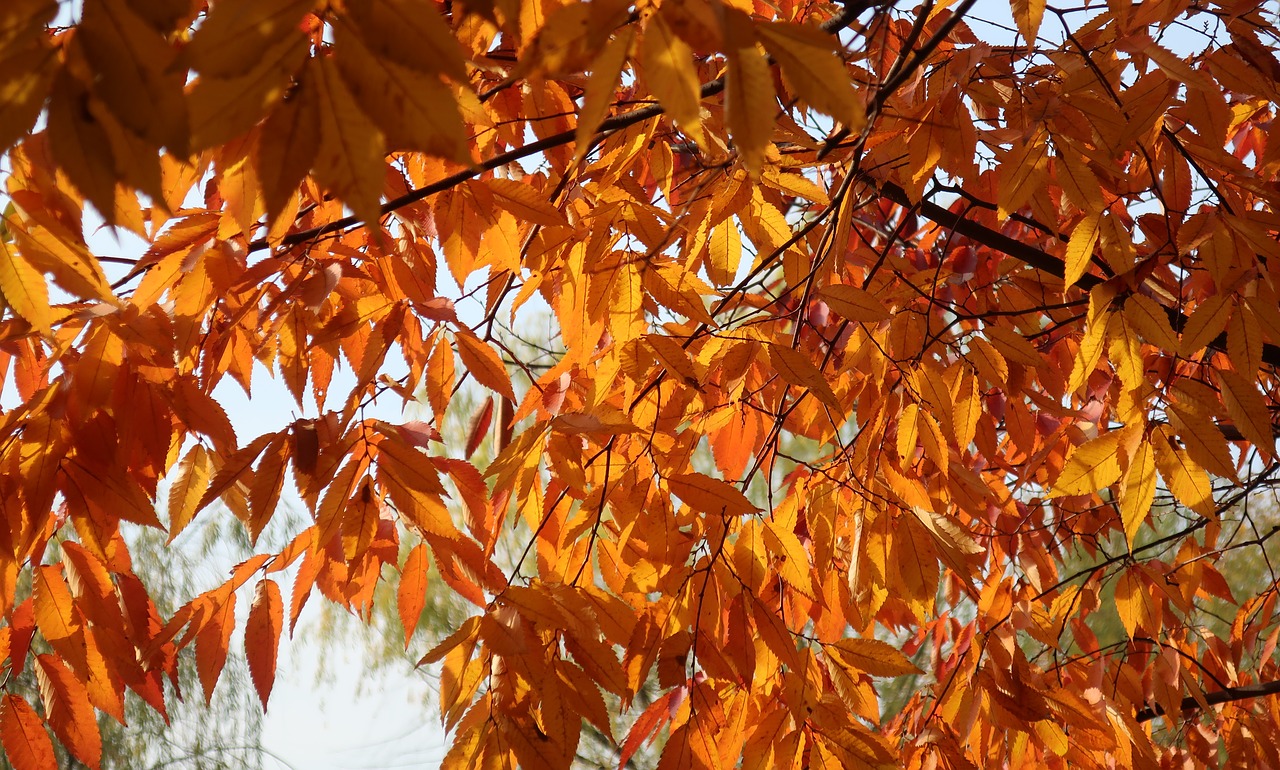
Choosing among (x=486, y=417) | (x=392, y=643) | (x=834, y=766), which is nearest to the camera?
(x=834, y=766)

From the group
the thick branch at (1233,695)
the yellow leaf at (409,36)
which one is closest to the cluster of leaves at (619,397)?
the yellow leaf at (409,36)

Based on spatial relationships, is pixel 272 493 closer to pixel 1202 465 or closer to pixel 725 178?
pixel 725 178

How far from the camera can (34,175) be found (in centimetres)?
69

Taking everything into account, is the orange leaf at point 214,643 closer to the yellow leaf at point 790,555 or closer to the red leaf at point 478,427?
the red leaf at point 478,427

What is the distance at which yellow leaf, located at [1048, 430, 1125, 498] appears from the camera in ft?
2.68

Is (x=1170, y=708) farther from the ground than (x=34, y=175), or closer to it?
closer to it

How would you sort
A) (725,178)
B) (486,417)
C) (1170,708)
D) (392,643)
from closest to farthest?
(725,178), (486,417), (1170,708), (392,643)

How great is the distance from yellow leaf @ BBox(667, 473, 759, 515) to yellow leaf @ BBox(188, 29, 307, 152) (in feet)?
1.72

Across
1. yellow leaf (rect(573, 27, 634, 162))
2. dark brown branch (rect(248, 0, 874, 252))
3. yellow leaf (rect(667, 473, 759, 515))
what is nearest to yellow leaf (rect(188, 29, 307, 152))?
yellow leaf (rect(573, 27, 634, 162))

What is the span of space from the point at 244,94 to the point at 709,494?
22.3 inches

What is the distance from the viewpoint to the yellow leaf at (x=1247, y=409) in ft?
2.55

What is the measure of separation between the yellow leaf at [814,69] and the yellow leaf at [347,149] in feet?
0.56

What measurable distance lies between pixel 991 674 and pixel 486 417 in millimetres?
677

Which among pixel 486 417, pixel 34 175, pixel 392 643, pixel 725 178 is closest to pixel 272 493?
pixel 34 175
